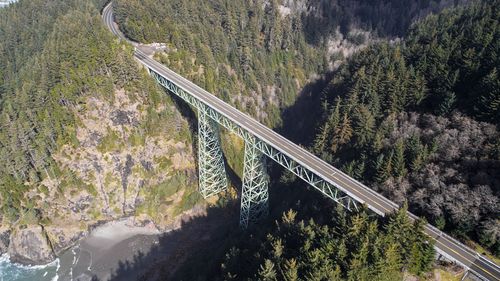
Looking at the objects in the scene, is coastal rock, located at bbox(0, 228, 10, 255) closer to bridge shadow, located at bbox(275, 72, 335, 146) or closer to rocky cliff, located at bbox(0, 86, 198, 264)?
rocky cliff, located at bbox(0, 86, 198, 264)

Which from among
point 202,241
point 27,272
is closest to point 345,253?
point 202,241

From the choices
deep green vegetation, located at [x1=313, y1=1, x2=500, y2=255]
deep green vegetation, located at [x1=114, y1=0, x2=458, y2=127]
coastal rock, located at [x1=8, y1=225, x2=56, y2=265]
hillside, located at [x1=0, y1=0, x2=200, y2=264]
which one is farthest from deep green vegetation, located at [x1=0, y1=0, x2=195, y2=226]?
deep green vegetation, located at [x1=313, y1=1, x2=500, y2=255]

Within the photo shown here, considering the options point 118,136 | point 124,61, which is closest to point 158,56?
point 124,61

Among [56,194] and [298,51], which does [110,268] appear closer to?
[56,194]

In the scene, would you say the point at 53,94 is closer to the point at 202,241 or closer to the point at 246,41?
the point at 202,241

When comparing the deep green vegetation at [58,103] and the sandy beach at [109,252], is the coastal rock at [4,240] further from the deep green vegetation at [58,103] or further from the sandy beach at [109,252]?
the sandy beach at [109,252]

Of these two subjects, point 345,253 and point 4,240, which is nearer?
point 345,253
